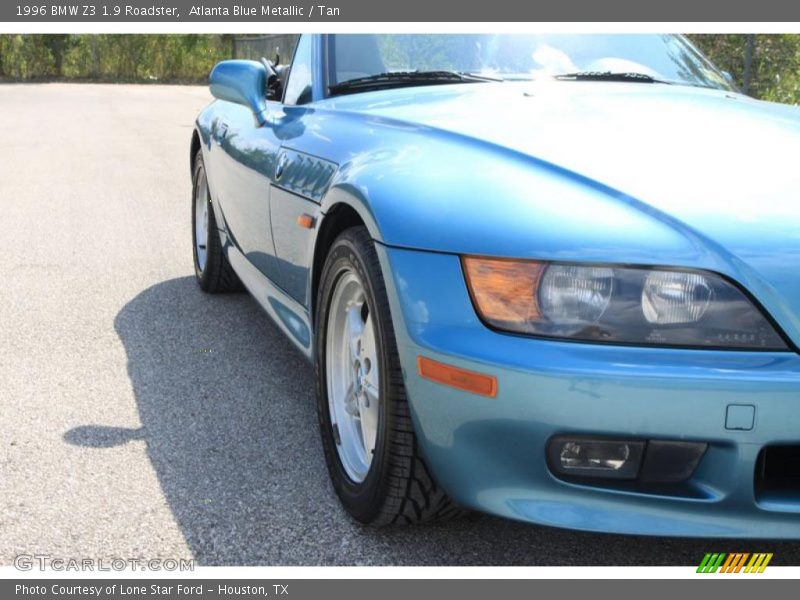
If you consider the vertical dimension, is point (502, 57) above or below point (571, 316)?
above

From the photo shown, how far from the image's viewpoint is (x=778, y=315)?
2.07m

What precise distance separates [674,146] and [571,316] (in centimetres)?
61

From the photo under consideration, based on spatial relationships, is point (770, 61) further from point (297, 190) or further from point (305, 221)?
point (305, 221)

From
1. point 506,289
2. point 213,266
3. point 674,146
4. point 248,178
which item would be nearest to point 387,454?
point 506,289

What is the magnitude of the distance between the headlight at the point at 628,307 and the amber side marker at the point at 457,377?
0.12 m

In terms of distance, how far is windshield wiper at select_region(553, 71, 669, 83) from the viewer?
11.5 feet

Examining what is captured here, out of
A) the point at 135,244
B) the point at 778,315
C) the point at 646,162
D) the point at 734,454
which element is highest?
the point at 646,162

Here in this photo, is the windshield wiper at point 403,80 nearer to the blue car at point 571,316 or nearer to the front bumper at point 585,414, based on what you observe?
the blue car at point 571,316

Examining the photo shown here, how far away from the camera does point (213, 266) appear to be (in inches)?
204

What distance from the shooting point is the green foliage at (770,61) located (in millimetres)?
8945

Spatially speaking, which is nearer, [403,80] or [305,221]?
[305,221]

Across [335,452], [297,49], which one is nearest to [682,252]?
[335,452]
